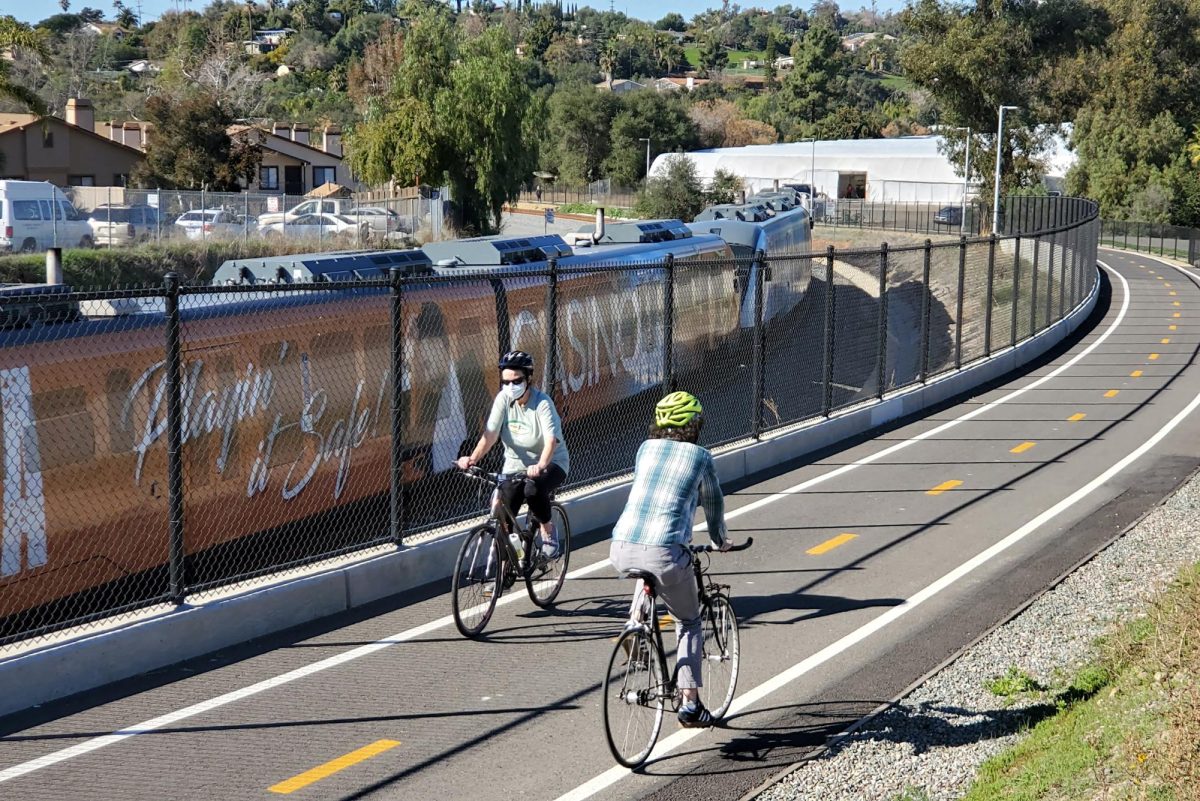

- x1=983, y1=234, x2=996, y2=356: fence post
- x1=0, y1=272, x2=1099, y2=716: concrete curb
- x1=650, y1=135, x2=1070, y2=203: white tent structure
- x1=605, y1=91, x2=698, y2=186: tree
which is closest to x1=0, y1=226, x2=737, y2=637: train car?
x1=0, y1=272, x2=1099, y2=716: concrete curb

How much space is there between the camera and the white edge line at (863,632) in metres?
7.29

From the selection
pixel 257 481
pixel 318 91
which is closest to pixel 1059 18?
pixel 257 481

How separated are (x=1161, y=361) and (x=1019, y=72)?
5733cm

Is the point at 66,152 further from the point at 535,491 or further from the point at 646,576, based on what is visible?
the point at 646,576

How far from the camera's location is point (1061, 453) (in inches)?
680

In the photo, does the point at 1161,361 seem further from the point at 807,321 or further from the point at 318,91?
the point at 318,91

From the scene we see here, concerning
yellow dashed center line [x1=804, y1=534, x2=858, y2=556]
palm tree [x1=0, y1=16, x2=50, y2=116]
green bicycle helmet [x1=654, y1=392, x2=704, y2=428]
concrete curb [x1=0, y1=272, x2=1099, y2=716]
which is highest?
palm tree [x1=0, y1=16, x2=50, y2=116]

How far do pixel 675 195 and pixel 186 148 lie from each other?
32.0 metres

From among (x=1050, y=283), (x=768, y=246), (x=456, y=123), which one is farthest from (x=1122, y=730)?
(x=456, y=123)

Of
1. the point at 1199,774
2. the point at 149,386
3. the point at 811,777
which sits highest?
the point at 149,386

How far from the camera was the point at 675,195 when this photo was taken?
83375mm

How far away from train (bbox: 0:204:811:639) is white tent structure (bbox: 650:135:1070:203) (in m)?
81.6

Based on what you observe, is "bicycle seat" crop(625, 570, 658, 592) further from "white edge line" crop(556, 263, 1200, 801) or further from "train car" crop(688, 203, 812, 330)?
"train car" crop(688, 203, 812, 330)

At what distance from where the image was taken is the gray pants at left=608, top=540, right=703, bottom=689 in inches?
274
